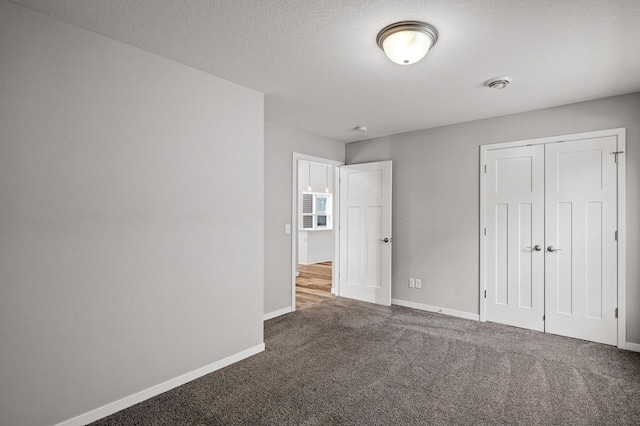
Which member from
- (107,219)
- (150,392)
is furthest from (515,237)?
(107,219)

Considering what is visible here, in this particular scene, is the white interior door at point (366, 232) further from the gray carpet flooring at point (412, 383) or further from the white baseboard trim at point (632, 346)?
the white baseboard trim at point (632, 346)

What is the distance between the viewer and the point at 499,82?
9.87ft

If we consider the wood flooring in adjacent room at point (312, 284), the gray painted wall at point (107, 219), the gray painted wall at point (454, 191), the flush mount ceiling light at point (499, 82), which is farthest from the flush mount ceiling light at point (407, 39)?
the wood flooring in adjacent room at point (312, 284)

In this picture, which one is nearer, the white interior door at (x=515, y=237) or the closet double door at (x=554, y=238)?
the closet double door at (x=554, y=238)

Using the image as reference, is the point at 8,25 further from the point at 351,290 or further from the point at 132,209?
the point at 351,290

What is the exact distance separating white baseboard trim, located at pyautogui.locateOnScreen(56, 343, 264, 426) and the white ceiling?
2.46 meters

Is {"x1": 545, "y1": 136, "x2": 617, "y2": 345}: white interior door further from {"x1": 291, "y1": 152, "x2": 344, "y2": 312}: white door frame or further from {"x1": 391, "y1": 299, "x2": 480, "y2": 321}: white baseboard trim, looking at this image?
{"x1": 291, "y1": 152, "x2": 344, "y2": 312}: white door frame

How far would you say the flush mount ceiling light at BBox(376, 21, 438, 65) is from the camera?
2131 millimetres

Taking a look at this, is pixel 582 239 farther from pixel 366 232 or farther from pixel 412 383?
pixel 366 232

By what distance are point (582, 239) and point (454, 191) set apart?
1443 mm

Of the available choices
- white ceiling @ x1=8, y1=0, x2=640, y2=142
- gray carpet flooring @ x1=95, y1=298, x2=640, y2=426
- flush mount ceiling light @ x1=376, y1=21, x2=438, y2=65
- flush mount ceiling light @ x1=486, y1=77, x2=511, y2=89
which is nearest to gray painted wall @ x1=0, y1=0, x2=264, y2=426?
white ceiling @ x1=8, y1=0, x2=640, y2=142

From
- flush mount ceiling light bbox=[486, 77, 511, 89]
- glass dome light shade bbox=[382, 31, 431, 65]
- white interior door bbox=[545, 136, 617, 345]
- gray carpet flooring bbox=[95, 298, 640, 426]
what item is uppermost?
flush mount ceiling light bbox=[486, 77, 511, 89]

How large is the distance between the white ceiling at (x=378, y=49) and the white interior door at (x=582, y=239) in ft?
2.02

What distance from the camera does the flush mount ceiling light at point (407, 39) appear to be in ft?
6.99
